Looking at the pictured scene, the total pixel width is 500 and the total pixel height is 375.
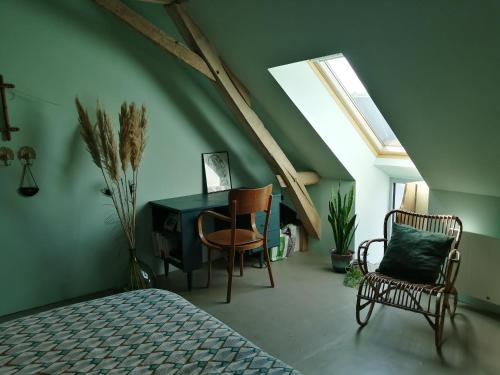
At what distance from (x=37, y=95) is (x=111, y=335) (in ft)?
7.20

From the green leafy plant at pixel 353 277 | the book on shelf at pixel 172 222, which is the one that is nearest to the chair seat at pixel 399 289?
the green leafy plant at pixel 353 277

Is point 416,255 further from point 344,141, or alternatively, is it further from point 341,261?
point 344,141

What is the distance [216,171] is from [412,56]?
231cm

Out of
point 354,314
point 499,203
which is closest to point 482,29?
point 499,203

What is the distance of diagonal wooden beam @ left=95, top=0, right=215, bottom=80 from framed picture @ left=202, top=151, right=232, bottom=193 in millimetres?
920

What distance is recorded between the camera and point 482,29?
6.22ft

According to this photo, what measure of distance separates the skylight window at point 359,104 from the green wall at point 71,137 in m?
1.16

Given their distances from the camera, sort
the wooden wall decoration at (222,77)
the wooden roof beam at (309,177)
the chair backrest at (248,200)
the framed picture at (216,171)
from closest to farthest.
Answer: the wooden wall decoration at (222,77), the chair backrest at (248,200), the framed picture at (216,171), the wooden roof beam at (309,177)

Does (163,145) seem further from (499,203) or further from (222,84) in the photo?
(499,203)

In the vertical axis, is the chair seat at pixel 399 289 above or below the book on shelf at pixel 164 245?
below

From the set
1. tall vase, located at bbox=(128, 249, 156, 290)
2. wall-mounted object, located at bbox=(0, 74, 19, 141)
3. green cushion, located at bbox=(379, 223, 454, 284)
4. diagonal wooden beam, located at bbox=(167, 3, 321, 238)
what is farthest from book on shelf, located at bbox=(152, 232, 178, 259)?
green cushion, located at bbox=(379, 223, 454, 284)

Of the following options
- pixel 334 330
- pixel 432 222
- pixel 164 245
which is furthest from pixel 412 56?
pixel 164 245

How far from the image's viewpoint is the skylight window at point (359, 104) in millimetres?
3532

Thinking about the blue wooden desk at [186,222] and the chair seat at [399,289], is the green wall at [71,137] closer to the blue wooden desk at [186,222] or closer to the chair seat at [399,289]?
the blue wooden desk at [186,222]
